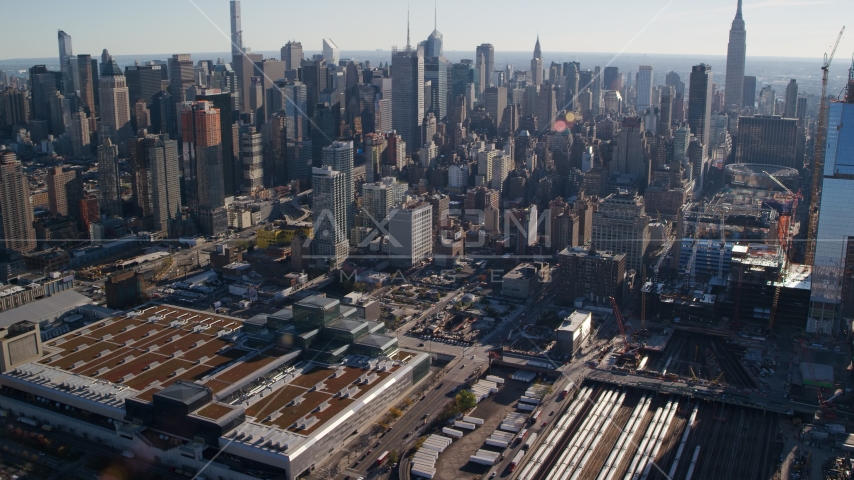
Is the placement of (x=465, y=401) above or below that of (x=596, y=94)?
below

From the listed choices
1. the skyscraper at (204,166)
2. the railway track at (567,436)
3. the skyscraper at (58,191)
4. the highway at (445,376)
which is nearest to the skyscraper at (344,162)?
the skyscraper at (204,166)

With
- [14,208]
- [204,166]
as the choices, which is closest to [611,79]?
[204,166]

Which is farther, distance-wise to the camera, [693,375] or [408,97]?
[408,97]

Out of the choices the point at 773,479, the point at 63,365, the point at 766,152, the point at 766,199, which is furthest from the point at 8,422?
the point at 766,152

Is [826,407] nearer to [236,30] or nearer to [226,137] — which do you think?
[226,137]

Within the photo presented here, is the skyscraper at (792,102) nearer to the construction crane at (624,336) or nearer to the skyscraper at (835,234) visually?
the skyscraper at (835,234)
